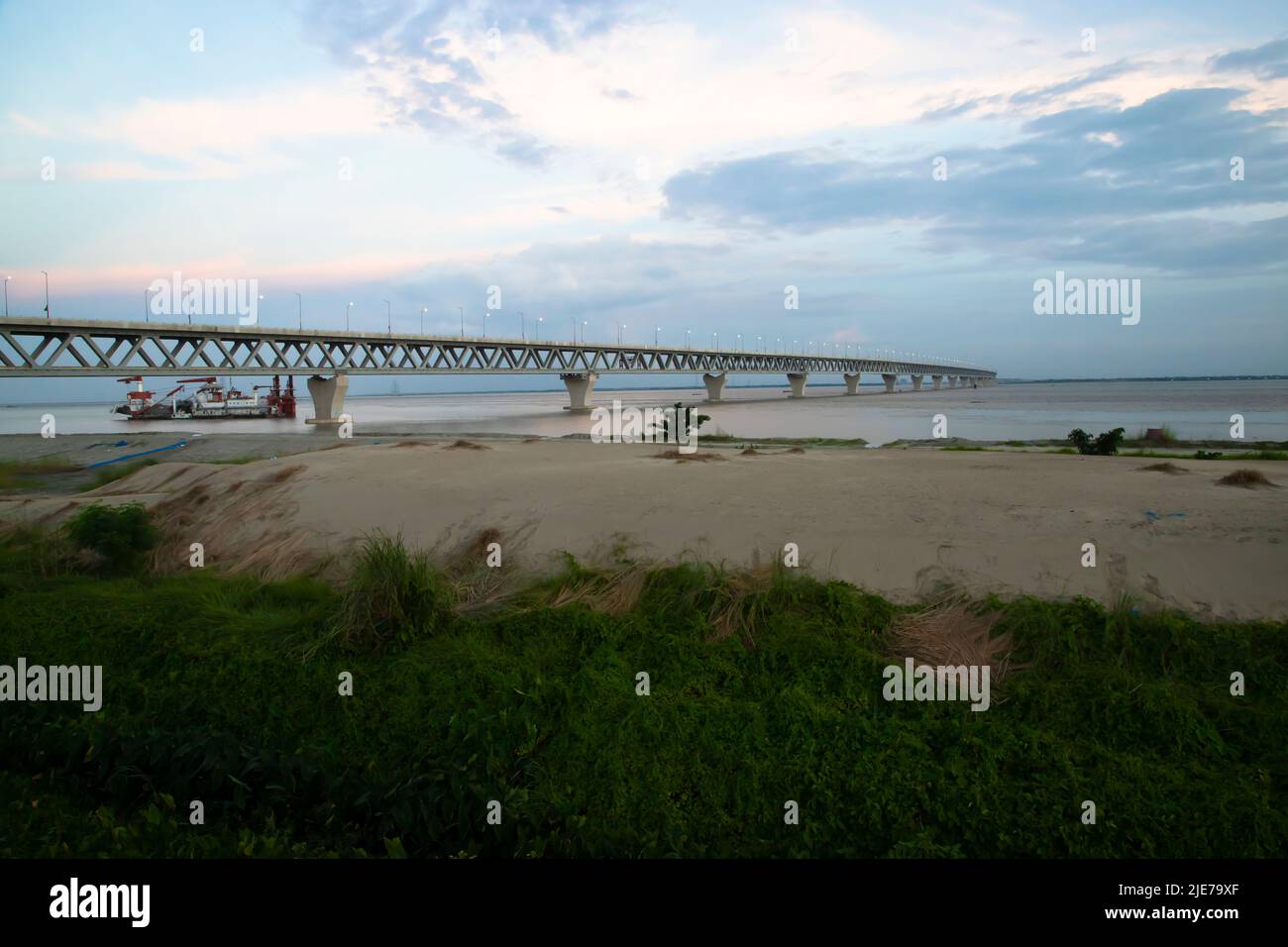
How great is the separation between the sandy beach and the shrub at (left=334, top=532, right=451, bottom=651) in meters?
1.37

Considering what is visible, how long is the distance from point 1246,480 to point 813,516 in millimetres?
5763

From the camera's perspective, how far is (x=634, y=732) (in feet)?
16.8

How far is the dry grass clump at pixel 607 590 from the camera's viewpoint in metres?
6.68

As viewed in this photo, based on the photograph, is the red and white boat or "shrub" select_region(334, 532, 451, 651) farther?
the red and white boat

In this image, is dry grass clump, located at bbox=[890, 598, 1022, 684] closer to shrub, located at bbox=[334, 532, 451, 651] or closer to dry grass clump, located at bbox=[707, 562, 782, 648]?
dry grass clump, located at bbox=[707, 562, 782, 648]

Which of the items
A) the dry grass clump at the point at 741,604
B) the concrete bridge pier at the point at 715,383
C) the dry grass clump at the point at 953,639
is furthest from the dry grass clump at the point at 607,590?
the concrete bridge pier at the point at 715,383

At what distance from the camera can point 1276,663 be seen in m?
5.21

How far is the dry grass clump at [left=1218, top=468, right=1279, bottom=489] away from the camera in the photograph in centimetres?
934

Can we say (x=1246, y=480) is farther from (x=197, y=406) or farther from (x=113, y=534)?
(x=197, y=406)

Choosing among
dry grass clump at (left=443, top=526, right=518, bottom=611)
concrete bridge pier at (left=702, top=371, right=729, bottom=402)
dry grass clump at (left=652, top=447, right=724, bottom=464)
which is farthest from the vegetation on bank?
concrete bridge pier at (left=702, top=371, right=729, bottom=402)
